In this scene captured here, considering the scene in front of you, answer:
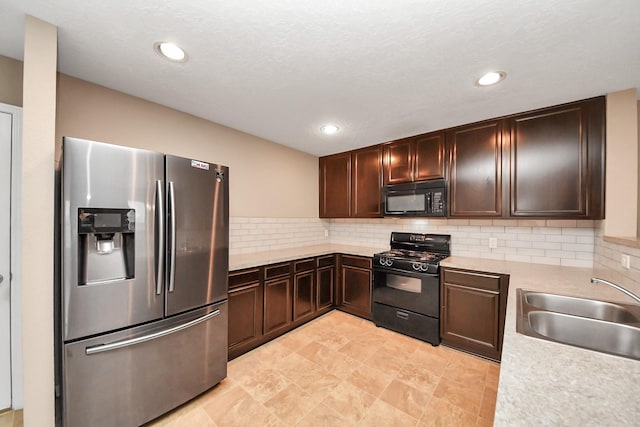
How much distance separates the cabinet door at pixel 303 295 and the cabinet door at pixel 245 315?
0.53 meters

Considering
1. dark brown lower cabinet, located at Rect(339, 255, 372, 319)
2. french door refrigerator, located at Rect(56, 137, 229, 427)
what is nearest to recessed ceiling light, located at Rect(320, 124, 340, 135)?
french door refrigerator, located at Rect(56, 137, 229, 427)

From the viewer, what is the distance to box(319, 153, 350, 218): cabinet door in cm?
379

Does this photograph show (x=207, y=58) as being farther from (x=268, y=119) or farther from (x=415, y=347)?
(x=415, y=347)

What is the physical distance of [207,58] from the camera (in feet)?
5.36

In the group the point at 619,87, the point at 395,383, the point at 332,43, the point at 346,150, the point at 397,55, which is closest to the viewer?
the point at 332,43

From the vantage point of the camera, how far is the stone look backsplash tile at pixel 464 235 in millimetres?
2459

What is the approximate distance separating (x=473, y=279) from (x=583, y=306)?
0.97m

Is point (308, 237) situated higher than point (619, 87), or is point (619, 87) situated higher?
point (619, 87)

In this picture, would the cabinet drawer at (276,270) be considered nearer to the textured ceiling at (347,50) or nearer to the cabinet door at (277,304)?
the cabinet door at (277,304)

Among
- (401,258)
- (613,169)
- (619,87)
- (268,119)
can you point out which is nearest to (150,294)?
(268,119)

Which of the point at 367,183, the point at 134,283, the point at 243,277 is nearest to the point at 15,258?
the point at 134,283

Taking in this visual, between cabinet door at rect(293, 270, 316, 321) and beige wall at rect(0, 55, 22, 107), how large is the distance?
266 cm

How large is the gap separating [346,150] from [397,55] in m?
2.20

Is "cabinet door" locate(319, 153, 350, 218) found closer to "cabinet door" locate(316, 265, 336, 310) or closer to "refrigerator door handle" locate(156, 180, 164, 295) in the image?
"cabinet door" locate(316, 265, 336, 310)
